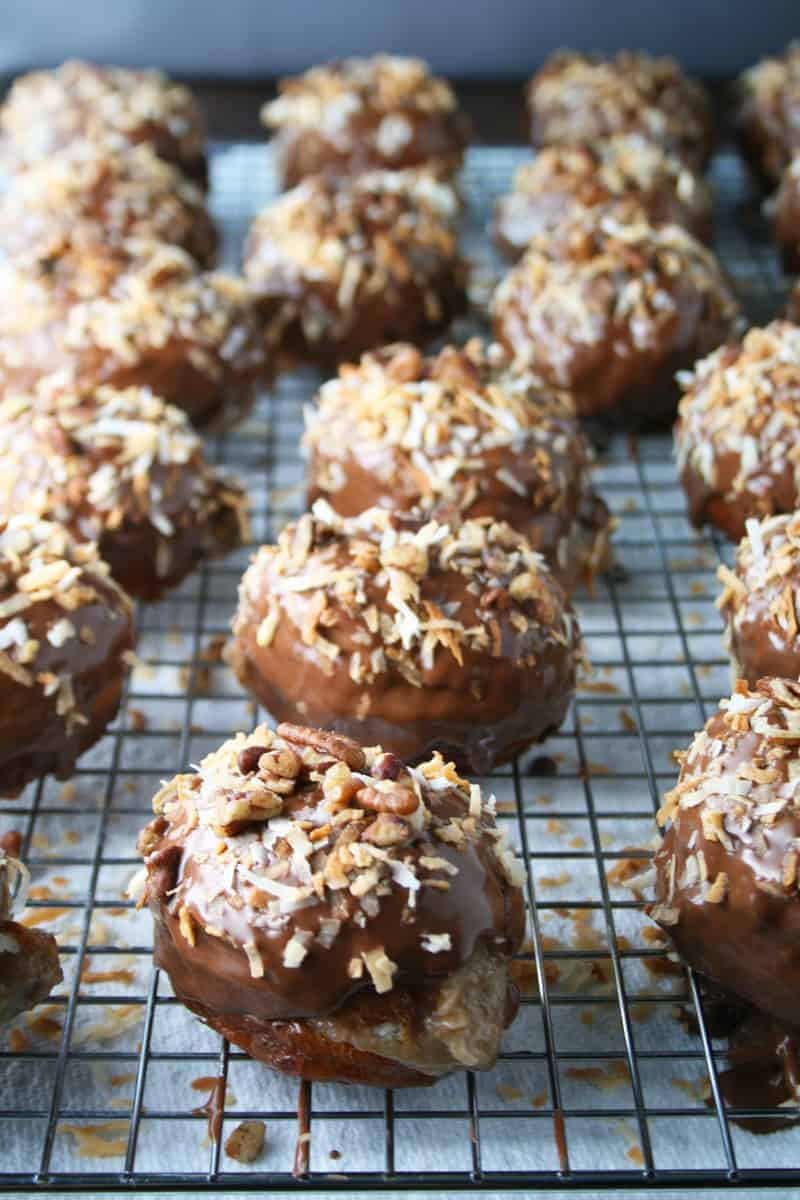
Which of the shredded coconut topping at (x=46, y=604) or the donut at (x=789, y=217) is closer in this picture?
the shredded coconut topping at (x=46, y=604)

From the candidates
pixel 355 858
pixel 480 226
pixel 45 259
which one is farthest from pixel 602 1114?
pixel 480 226

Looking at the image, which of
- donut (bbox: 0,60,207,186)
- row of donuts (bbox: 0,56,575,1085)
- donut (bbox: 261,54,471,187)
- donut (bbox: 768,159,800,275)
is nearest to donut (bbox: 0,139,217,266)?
donut (bbox: 0,60,207,186)

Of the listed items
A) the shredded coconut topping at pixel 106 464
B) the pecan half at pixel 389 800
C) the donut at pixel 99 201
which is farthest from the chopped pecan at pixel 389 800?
the donut at pixel 99 201

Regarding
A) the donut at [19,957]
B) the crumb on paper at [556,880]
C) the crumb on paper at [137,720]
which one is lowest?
the crumb on paper at [137,720]

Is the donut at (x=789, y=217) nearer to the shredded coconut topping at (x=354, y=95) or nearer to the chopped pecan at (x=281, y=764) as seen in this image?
the shredded coconut topping at (x=354, y=95)

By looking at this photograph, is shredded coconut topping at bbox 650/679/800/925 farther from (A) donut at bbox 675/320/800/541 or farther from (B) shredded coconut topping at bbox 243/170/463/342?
(B) shredded coconut topping at bbox 243/170/463/342

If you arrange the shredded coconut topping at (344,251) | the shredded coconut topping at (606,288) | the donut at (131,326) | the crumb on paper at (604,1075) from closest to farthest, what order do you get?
the crumb on paper at (604,1075) → the donut at (131,326) → the shredded coconut topping at (606,288) → the shredded coconut topping at (344,251)

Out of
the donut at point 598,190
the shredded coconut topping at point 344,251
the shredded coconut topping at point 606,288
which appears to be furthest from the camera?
the donut at point 598,190

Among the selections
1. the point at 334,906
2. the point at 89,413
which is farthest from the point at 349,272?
the point at 334,906
